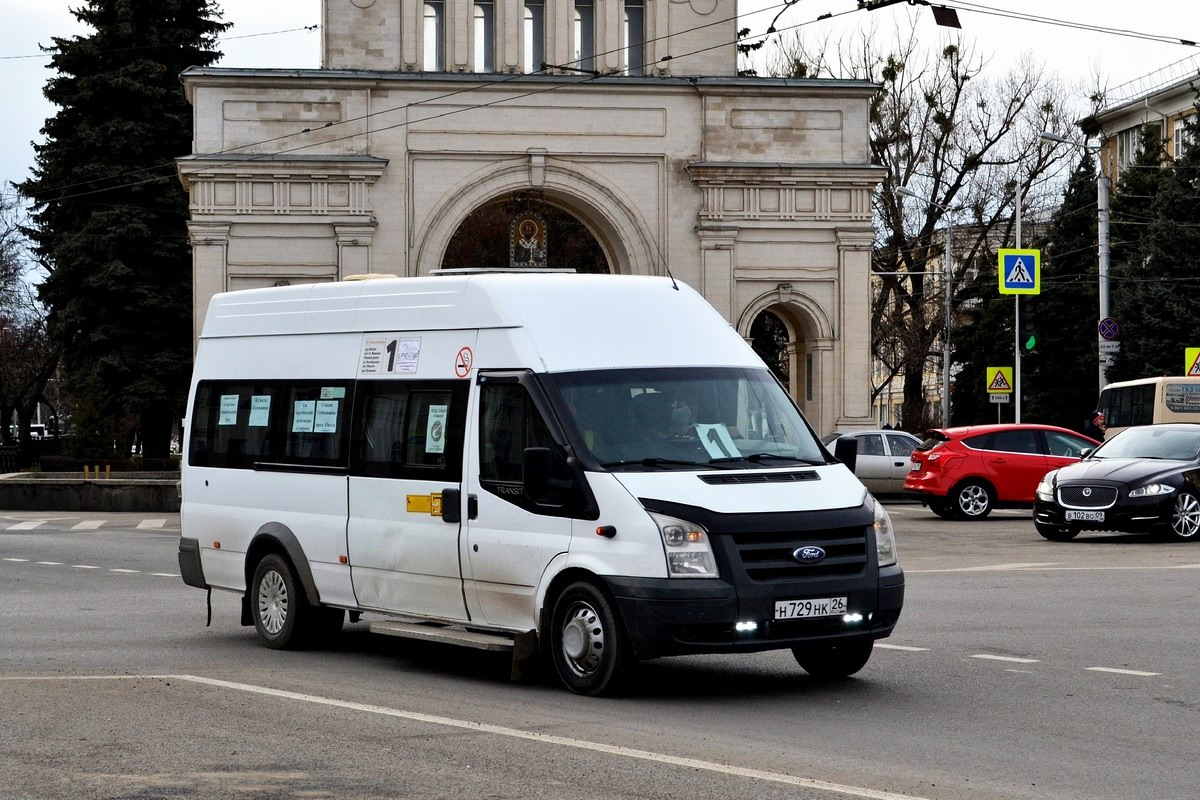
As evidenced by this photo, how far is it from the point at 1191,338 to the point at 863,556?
51050 millimetres

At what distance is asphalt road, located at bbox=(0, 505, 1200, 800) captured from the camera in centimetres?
740

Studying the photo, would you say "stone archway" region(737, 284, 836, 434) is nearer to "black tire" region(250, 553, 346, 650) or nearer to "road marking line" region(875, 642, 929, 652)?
"road marking line" region(875, 642, 929, 652)

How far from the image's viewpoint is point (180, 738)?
8.41m

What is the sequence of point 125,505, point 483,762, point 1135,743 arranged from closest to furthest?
1. point 483,762
2. point 1135,743
3. point 125,505

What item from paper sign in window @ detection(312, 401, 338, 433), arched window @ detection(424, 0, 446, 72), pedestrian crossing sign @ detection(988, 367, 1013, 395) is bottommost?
paper sign in window @ detection(312, 401, 338, 433)

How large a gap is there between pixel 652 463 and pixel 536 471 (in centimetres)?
66

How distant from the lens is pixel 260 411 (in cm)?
1262

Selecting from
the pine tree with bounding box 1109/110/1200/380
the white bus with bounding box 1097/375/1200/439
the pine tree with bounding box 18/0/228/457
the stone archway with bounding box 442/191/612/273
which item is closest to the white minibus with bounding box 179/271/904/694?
the white bus with bounding box 1097/375/1200/439

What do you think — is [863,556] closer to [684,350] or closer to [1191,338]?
[684,350]

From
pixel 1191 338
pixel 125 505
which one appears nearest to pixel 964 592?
pixel 125 505

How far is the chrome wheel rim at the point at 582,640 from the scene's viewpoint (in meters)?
9.70

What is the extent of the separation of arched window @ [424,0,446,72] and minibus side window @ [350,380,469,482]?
3797cm

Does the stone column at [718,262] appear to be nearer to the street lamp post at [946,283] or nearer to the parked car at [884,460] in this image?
the street lamp post at [946,283]

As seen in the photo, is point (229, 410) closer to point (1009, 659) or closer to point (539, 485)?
point (539, 485)
